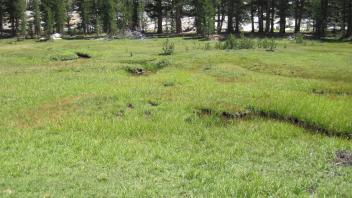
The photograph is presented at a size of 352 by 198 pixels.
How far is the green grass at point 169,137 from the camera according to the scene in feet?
41.9

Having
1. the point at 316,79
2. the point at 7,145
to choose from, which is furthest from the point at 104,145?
the point at 316,79

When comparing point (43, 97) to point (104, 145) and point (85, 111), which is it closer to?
point (85, 111)

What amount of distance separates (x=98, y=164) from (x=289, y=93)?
559 inches

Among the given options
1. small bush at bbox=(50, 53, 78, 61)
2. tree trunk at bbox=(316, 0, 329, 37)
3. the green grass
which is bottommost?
the green grass

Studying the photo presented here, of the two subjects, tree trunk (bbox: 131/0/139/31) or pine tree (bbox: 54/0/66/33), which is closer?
pine tree (bbox: 54/0/66/33)

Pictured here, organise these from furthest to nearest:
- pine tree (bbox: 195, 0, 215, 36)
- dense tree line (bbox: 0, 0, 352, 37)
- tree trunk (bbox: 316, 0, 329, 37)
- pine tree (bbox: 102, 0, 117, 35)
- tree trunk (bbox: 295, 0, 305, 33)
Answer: pine tree (bbox: 102, 0, 117, 35)
tree trunk (bbox: 295, 0, 305, 33)
dense tree line (bbox: 0, 0, 352, 37)
tree trunk (bbox: 316, 0, 329, 37)
pine tree (bbox: 195, 0, 215, 36)

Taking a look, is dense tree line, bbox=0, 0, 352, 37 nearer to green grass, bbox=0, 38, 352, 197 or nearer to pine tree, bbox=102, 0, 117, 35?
pine tree, bbox=102, 0, 117, 35

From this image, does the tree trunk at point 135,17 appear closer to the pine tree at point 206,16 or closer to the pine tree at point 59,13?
the pine tree at point 59,13

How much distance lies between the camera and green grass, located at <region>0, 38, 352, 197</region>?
1277 cm

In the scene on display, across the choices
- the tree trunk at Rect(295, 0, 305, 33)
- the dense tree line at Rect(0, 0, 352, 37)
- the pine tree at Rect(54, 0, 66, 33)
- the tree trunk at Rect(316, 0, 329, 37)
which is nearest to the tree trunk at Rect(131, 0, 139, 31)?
the dense tree line at Rect(0, 0, 352, 37)

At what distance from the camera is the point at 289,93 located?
2492 centimetres

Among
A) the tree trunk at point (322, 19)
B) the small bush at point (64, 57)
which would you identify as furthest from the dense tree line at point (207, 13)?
the small bush at point (64, 57)

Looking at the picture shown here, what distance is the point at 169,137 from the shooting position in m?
17.7

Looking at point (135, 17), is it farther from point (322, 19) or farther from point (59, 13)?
point (322, 19)
